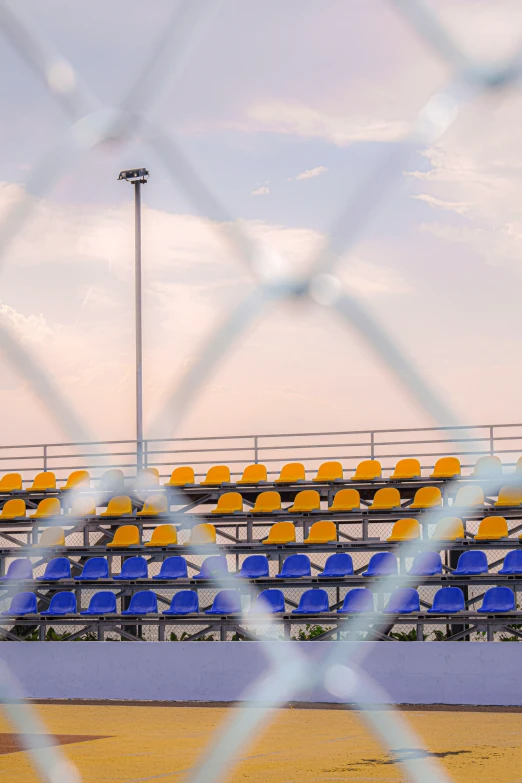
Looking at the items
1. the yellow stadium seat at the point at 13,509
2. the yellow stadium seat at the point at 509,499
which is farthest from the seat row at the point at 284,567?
the yellow stadium seat at the point at 13,509

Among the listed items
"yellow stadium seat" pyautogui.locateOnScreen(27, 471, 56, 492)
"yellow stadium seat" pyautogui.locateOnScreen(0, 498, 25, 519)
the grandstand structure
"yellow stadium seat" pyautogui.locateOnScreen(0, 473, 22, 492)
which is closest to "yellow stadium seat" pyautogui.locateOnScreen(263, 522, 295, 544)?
the grandstand structure

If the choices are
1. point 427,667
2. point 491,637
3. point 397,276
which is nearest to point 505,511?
point 491,637

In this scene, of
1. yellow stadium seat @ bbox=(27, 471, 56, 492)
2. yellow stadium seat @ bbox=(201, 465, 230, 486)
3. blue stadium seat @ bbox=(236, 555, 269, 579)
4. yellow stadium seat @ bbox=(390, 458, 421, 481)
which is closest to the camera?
blue stadium seat @ bbox=(236, 555, 269, 579)

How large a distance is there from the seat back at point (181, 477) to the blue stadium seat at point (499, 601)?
6.38 metres

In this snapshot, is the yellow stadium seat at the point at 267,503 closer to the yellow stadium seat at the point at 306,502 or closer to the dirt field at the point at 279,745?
the yellow stadium seat at the point at 306,502

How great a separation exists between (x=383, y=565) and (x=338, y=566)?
1.09 meters

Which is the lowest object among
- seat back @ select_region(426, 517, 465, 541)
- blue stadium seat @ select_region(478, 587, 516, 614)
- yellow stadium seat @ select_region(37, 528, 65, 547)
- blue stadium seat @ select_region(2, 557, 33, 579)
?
blue stadium seat @ select_region(478, 587, 516, 614)

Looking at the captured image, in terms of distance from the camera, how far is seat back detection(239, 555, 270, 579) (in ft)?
55.2

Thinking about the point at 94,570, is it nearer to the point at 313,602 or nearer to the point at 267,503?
the point at 267,503

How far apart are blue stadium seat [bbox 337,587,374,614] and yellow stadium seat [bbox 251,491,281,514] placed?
104 inches

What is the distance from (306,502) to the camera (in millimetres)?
18141

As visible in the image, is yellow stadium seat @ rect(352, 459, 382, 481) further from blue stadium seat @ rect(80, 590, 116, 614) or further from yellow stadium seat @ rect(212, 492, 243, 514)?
blue stadium seat @ rect(80, 590, 116, 614)

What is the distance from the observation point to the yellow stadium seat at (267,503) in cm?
1806

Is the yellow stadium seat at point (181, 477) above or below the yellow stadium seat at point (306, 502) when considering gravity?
above
